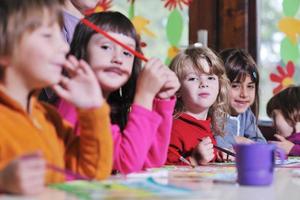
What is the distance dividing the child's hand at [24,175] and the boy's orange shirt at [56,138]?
0.21 feet

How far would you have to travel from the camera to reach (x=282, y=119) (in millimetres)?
2445

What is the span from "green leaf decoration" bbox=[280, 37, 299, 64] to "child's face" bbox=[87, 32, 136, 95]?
1.68 m

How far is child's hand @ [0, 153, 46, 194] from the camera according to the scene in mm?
913

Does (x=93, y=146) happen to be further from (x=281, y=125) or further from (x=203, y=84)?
(x=281, y=125)

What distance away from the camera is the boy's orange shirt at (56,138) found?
106 centimetres

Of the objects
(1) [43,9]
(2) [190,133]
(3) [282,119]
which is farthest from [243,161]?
(3) [282,119]

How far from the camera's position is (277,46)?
3020 millimetres

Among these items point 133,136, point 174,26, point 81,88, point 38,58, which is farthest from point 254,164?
point 174,26

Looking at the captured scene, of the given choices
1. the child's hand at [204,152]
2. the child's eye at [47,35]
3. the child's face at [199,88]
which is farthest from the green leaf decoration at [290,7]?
the child's eye at [47,35]

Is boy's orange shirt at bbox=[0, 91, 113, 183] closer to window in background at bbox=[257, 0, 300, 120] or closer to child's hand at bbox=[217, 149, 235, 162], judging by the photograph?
child's hand at bbox=[217, 149, 235, 162]

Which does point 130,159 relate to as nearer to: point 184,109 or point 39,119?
point 39,119

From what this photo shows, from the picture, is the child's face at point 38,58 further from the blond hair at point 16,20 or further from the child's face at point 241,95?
the child's face at point 241,95

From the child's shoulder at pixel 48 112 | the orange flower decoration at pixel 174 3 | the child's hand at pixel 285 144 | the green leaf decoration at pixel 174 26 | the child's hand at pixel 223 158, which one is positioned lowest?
Result: the child's hand at pixel 223 158

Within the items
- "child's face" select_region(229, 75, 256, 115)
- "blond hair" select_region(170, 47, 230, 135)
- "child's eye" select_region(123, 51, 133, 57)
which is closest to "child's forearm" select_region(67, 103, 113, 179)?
"child's eye" select_region(123, 51, 133, 57)
